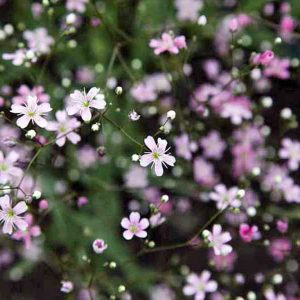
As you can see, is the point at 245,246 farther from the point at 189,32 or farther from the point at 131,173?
the point at 189,32

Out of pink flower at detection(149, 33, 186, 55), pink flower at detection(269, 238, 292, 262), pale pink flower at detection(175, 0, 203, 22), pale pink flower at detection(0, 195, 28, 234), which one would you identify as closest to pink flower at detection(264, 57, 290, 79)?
pale pink flower at detection(175, 0, 203, 22)

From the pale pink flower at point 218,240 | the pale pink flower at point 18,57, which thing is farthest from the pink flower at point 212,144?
the pale pink flower at point 18,57

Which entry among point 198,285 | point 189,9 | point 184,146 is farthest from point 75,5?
point 198,285

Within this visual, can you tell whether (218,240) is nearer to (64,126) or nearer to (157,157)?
(157,157)

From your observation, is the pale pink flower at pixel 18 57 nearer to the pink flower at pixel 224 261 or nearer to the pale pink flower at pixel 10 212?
the pale pink flower at pixel 10 212

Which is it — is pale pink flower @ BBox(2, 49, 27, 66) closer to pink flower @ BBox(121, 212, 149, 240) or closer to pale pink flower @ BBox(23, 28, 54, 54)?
pale pink flower @ BBox(23, 28, 54, 54)

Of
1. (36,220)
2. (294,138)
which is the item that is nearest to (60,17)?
(36,220)
